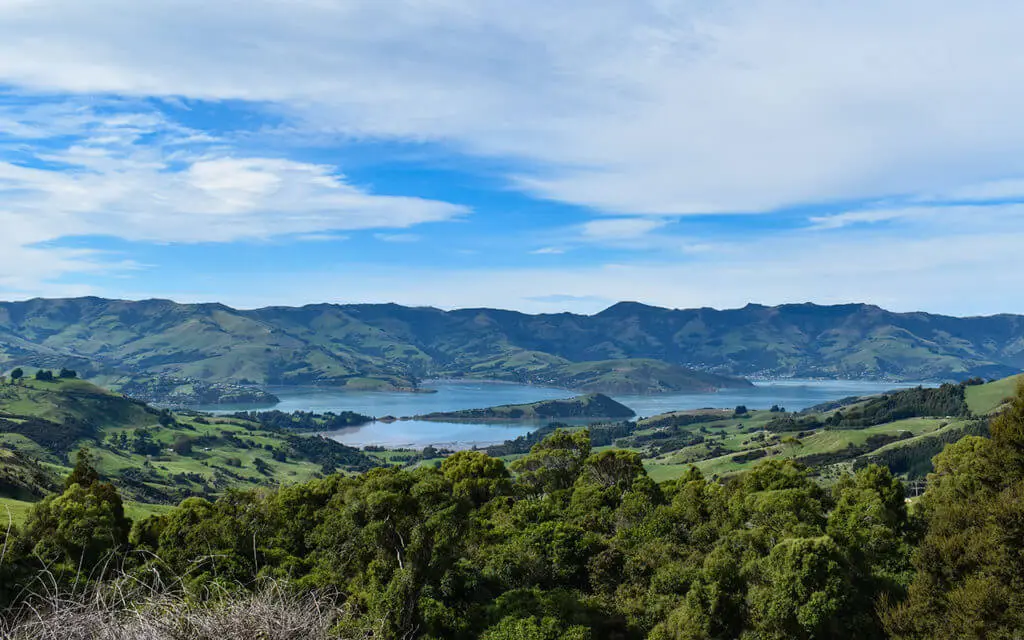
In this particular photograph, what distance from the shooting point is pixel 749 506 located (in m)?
34.9

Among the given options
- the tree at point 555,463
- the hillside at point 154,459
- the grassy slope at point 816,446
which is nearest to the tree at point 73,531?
the tree at point 555,463

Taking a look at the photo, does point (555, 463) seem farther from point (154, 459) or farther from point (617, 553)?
point (154, 459)

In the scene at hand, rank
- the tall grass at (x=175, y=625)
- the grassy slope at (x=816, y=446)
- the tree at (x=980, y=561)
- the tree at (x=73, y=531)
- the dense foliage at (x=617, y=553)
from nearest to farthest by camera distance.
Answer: the tall grass at (x=175, y=625) → the tree at (x=980, y=561) → the dense foliage at (x=617, y=553) → the tree at (x=73, y=531) → the grassy slope at (x=816, y=446)

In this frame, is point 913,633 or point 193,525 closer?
point 913,633

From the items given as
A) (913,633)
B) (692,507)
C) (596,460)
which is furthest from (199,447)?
(913,633)

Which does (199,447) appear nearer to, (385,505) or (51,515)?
(51,515)

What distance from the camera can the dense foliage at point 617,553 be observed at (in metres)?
24.9

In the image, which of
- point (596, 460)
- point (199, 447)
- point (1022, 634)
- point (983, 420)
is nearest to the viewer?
point (1022, 634)

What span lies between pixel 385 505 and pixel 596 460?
24963 mm

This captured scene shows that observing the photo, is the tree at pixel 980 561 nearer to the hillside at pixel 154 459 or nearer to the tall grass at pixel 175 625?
the tall grass at pixel 175 625

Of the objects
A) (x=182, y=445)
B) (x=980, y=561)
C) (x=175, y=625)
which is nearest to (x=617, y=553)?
(x=980, y=561)

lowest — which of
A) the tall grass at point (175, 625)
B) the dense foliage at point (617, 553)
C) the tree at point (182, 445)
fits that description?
the tree at point (182, 445)

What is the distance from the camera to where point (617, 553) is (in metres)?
33.3

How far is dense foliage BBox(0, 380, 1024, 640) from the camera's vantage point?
24938mm
